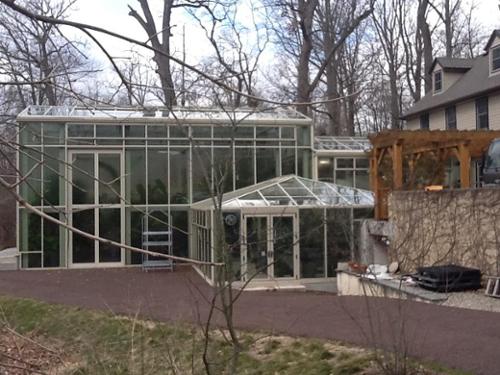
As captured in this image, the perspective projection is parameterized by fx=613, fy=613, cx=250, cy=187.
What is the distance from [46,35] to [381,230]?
13168mm

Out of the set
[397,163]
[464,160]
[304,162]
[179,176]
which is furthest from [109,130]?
[464,160]

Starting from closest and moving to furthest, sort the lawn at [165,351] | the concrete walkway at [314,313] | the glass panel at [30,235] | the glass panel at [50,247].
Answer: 1. the lawn at [165,351]
2. the concrete walkway at [314,313]
3. the glass panel at [30,235]
4. the glass panel at [50,247]

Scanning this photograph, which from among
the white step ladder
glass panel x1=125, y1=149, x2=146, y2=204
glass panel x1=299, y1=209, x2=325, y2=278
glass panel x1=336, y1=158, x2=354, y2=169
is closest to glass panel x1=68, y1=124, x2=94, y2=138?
glass panel x1=125, y1=149, x2=146, y2=204

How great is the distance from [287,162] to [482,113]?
8.86 metres

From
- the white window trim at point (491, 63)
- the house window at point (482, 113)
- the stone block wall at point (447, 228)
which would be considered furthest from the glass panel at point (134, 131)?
the white window trim at point (491, 63)

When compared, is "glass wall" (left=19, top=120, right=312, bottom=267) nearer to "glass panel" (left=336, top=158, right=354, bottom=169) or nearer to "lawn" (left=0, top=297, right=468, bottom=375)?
"glass panel" (left=336, top=158, right=354, bottom=169)

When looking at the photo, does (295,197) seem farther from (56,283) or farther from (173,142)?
(56,283)

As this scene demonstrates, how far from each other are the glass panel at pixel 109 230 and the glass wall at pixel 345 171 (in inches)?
272

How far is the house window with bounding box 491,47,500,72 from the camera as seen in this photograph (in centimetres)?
2362

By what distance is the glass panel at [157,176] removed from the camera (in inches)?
769

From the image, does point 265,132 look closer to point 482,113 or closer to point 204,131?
point 204,131

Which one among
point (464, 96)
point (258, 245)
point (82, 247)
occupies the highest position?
point (464, 96)

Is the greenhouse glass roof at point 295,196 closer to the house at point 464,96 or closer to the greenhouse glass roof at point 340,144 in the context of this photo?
the greenhouse glass roof at point 340,144

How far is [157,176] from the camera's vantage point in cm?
1959
